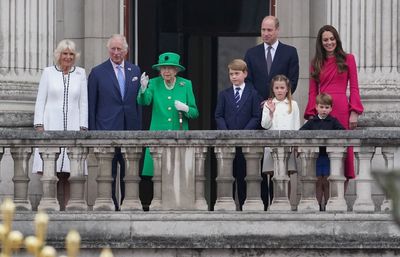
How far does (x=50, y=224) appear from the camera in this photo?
578 inches

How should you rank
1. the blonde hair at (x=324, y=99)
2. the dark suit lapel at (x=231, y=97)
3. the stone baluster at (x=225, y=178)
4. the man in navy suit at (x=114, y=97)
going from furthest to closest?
1. the man in navy suit at (x=114, y=97)
2. the dark suit lapel at (x=231, y=97)
3. the stone baluster at (x=225, y=178)
4. the blonde hair at (x=324, y=99)

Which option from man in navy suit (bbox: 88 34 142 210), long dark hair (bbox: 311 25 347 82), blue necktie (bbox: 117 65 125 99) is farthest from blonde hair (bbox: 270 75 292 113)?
blue necktie (bbox: 117 65 125 99)

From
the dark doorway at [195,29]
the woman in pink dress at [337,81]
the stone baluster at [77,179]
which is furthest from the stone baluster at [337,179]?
the dark doorway at [195,29]

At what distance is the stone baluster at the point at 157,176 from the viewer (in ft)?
49.0

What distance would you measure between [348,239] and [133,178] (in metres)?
2.15

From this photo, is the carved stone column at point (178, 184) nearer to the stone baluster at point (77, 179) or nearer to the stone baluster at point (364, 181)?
the stone baluster at point (77, 179)

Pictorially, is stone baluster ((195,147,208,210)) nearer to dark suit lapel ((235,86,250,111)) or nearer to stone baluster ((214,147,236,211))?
stone baluster ((214,147,236,211))

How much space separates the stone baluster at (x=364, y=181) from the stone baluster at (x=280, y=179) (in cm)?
68

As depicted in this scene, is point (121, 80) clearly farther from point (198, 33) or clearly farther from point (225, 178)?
point (198, 33)

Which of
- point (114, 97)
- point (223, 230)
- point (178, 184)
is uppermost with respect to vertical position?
point (114, 97)

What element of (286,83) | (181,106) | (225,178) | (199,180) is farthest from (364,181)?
(181,106)

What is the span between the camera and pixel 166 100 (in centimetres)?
1528

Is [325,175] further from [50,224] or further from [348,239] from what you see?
[50,224]

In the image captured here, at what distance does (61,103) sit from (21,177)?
827 millimetres
